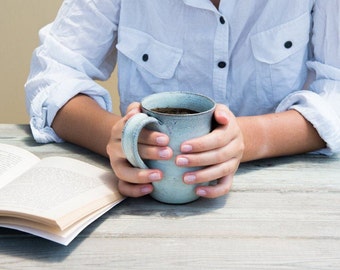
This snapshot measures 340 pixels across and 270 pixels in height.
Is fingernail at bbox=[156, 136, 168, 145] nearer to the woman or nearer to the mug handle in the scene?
the mug handle

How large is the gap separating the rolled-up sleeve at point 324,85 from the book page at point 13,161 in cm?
47

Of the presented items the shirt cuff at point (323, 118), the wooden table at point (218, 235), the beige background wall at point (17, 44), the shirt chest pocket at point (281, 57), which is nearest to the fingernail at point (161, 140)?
the wooden table at point (218, 235)

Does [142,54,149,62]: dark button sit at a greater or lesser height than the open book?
greater

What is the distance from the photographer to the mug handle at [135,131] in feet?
2.17

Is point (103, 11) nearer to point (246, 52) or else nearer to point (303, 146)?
point (246, 52)

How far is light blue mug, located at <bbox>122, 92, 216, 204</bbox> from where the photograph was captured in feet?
2.20

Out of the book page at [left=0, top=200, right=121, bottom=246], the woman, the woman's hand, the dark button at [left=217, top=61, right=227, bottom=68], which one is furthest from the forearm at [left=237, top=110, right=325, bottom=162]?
the book page at [left=0, top=200, right=121, bottom=246]

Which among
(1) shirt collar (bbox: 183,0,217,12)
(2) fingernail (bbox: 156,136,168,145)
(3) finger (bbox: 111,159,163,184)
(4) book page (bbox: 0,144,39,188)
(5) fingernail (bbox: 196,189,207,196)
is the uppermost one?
(1) shirt collar (bbox: 183,0,217,12)

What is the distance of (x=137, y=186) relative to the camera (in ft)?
2.39

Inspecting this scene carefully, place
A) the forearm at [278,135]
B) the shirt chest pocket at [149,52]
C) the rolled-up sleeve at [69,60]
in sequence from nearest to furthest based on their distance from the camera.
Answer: the forearm at [278,135], the rolled-up sleeve at [69,60], the shirt chest pocket at [149,52]

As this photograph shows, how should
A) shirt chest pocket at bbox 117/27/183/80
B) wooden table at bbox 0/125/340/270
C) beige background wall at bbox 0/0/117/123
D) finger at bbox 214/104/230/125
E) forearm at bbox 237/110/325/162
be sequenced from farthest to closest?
beige background wall at bbox 0/0/117/123 < shirt chest pocket at bbox 117/27/183/80 < forearm at bbox 237/110/325/162 < finger at bbox 214/104/230/125 < wooden table at bbox 0/125/340/270

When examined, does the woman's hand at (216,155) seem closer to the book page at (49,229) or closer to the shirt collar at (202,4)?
the book page at (49,229)

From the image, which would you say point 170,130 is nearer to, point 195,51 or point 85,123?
point 85,123

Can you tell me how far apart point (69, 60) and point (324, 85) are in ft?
1.65
